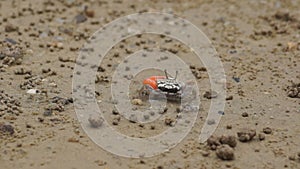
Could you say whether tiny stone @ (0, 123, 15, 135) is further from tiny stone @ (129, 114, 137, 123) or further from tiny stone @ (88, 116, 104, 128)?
tiny stone @ (129, 114, 137, 123)

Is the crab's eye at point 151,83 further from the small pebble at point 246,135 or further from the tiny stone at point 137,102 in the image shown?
the small pebble at point 246,135

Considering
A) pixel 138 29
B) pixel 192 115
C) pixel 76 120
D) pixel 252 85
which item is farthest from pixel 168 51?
pixel 76 120

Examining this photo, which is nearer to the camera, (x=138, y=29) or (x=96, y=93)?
(x=96, y=93)

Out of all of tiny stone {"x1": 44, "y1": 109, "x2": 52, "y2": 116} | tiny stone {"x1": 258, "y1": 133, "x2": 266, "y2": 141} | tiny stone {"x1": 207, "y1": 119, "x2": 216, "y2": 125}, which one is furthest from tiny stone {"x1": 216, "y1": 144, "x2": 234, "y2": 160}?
tiny stone {"x1": 44, "y1": 109, "x2": 52, "y2": 116}

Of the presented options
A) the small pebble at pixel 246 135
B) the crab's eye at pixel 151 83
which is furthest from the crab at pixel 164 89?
the small pebble at pixel 246 135

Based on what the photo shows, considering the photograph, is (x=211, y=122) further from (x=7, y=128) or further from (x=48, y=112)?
(x=7, y=128)

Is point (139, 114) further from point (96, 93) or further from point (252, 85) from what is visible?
point (252, 85)
